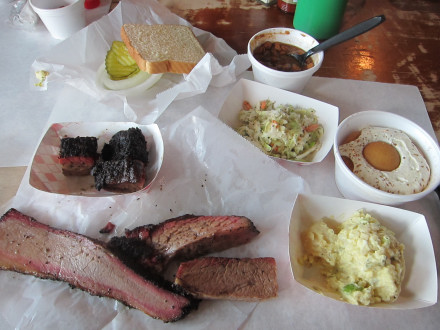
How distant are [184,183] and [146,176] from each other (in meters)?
0.19

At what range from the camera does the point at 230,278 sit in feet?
4.16

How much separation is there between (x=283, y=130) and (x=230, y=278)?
2.54 feet

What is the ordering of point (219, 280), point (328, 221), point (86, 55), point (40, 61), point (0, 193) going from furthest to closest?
point (86, 55) < point (40, 61) < point (0, 193) < point (328, 221) < point (219, 280)

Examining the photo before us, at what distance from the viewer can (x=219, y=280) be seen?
1.26 meters

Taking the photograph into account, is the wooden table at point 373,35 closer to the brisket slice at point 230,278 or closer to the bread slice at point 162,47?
the bread slice at point 162,47

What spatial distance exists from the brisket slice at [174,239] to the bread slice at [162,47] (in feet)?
3.42

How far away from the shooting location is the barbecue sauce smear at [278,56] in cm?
182

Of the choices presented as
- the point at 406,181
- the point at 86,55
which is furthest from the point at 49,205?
the point at 406,181

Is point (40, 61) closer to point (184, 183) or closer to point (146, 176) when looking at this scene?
point (146, 176)

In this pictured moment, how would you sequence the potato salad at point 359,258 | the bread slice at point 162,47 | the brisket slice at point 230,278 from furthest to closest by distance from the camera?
the bread slice at point 162,47
the brisket slice at point 230,278
the potato salad at point 359,258

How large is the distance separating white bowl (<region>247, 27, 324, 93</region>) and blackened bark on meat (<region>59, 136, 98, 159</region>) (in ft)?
3.20

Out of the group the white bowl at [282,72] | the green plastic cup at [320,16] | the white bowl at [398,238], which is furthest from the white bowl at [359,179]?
the green plastic cup at [320,16]

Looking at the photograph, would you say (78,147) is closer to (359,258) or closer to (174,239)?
(174,239)

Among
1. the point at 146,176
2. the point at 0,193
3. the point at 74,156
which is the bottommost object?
the point at 0,193
